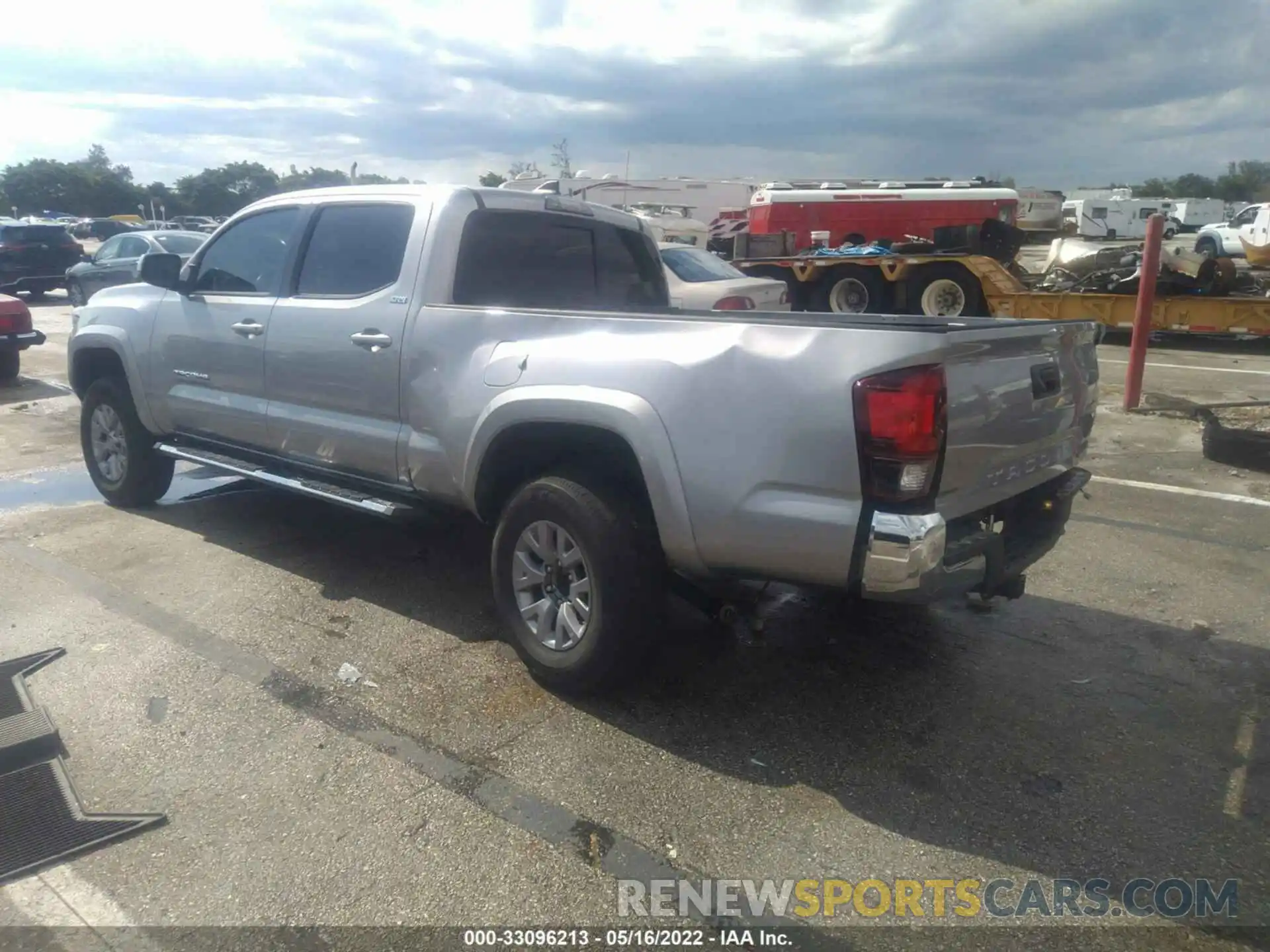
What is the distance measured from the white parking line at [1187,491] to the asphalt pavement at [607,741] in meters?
0.91

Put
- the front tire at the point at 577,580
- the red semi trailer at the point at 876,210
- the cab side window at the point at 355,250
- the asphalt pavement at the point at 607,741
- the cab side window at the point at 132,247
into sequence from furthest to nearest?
the red semi trailer at the point at 876,210 → the cab side window at the point at 132,247 → the cab side window at the point at 355,250 → the front tire at the point at 577,580 → the asphalt pavement at the point at 607,741

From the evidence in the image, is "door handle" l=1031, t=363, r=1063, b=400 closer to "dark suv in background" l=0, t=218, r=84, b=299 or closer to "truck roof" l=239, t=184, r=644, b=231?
"truck roof" l=239, t=184, r=644, b=231

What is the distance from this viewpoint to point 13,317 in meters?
11.7

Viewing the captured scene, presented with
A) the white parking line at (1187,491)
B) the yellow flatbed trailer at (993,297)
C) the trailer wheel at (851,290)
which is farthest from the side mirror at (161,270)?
the trailer wheel at (851,290)

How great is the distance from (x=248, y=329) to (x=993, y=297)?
1280cm

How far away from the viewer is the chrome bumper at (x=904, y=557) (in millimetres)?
2990

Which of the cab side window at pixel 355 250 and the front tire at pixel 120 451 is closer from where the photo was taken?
the cab side window at pixel 355 250

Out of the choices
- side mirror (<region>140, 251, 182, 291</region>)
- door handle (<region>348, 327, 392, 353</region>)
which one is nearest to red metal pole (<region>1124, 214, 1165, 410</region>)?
door handle (<region>348, 327, 392, 353</region>)

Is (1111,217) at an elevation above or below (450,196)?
below

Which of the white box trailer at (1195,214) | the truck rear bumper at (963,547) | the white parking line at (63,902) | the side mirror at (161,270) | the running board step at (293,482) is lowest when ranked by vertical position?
the white box trailer at (1195,214)

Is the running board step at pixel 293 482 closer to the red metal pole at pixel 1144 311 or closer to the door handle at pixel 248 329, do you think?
the door handle at pixel 248 329

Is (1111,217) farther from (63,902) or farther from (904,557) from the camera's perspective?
(63,902)

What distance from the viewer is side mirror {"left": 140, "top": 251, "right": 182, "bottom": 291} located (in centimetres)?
558

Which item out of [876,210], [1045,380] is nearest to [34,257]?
[876,210]
